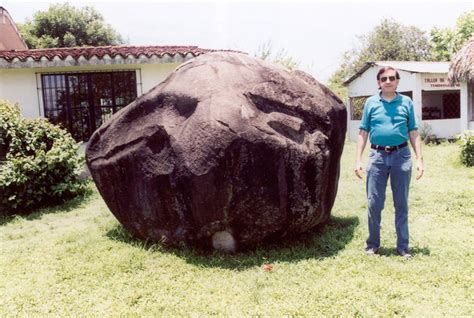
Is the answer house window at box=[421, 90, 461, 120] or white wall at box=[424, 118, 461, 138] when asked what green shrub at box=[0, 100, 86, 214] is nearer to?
white wall at box=[424, 118, 461, 138]

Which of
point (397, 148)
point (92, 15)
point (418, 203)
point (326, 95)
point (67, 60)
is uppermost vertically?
point (92, 15)

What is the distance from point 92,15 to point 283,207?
87.7 ft

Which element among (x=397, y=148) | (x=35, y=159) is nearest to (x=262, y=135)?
(x=397, y=148)

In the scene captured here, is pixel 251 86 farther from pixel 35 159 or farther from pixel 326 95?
pixel 35 159

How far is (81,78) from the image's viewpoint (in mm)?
10828

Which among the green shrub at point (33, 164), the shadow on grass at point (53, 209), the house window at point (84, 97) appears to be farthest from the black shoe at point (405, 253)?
the house window at point (84, 97)

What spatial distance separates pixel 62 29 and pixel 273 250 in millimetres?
25627

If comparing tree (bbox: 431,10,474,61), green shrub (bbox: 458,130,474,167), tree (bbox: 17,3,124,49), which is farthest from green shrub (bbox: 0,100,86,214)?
tree (bbox: 431,10,474,61)

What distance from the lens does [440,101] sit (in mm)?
21500

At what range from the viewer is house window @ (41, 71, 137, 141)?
423 inches

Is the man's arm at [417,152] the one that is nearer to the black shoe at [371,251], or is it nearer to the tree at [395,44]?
the black shoe at [371,251]

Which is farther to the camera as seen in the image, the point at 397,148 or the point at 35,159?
the point at 35,159

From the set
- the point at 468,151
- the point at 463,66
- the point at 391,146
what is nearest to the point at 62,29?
the point at 463,66

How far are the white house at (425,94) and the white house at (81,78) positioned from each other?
931 centimetres
